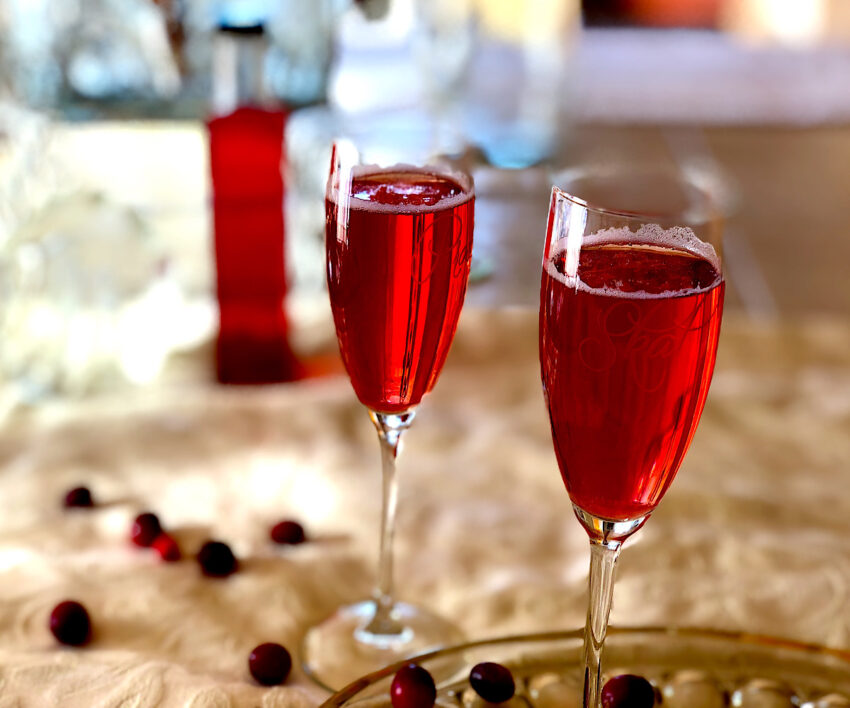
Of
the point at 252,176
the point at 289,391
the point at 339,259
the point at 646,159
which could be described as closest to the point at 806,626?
the point at 339,259

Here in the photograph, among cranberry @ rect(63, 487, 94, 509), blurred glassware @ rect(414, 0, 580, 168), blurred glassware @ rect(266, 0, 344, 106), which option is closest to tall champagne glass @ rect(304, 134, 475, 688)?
cranberry @ rect(63, 487, 94, 509)

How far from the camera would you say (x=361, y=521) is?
103 centimetres

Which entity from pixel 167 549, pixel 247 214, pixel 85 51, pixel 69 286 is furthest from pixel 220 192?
pixel 167 549

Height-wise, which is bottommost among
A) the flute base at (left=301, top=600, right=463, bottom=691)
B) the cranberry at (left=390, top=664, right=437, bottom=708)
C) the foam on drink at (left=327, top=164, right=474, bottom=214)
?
the flute base at (left=301, top=600, right=463, bottom=691)

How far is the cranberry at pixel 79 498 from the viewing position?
1.01m

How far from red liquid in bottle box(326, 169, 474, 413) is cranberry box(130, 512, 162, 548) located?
27cm

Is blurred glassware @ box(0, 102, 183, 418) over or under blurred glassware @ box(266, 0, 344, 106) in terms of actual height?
under

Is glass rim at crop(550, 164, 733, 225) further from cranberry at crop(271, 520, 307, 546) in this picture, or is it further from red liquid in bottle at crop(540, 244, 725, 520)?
cranberry at crop(271, 520, 307, 546)

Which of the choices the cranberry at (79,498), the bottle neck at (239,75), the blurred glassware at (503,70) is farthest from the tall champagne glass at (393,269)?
the blurred glassware at (503,70)

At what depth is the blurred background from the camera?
1.19m

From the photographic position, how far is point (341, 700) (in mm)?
724

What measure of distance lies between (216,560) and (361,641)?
0.14 m

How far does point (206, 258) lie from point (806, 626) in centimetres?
85

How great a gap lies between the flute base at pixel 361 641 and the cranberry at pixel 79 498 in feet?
0.84
